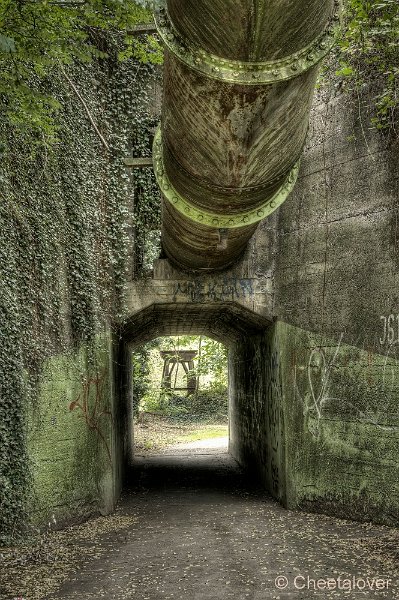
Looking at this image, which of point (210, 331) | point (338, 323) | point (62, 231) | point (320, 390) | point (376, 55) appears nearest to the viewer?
point (376, 55)

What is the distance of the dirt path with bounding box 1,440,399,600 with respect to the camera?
5.15m

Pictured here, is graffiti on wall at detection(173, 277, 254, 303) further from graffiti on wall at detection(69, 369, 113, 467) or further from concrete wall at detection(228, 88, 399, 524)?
graffiti on wall at detection(69, 369, 113, 467)

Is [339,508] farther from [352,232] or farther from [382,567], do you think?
[352,232]

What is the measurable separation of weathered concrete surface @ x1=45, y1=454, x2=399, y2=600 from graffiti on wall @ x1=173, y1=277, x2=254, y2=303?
296 centimetres

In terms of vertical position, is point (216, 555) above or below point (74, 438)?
below

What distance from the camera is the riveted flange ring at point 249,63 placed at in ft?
9.84

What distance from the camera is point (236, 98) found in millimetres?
3297

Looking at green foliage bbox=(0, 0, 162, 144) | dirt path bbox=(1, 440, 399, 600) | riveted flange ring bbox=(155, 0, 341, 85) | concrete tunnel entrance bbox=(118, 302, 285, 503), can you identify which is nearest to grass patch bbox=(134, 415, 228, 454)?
concrete tunnel entrance bbox=(118, 302, 285, 503)

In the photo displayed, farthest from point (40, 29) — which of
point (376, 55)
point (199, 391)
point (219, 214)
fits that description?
point (199, 391)

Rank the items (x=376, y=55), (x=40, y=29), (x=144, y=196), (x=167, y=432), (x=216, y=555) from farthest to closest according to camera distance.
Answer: (x=167, y=432) → (x=144, y=196) → (x=376, y=55) → (x=216, y=555) → (x=40, y=29)

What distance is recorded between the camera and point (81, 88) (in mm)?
8031

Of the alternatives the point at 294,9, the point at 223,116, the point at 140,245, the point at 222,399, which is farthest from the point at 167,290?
the point at 222,399

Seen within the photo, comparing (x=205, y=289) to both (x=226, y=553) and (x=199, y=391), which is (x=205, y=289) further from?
(x=199, y=391)

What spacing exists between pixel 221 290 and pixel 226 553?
3.63 m
